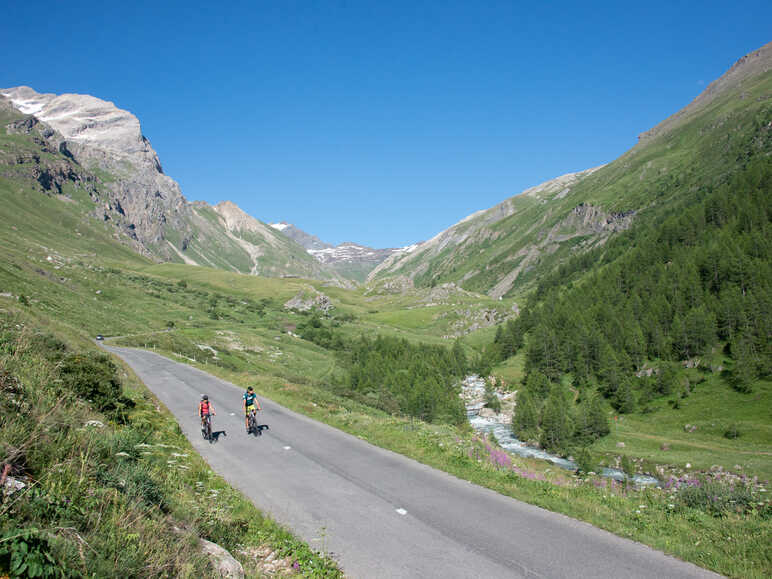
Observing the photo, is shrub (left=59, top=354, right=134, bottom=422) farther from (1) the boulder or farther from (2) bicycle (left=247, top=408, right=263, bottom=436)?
(1) the boulder

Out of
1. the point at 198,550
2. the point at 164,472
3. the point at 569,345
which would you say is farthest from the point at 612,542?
the point at 569,345

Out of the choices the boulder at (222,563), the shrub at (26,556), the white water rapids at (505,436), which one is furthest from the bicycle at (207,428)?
the white water rapids at (505,436)

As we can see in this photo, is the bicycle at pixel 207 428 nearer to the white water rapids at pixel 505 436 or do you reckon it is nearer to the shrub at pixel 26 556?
the shrub at pixel 26 556

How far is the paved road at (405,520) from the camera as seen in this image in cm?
1015

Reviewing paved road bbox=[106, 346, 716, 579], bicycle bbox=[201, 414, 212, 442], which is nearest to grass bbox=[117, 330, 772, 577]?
paved road bbox=[106, 346, 716, 579]

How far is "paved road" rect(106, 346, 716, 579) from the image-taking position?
400 inches

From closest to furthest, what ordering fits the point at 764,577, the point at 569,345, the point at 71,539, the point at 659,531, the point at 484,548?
1. the point at 71,539
2. the point at 764,577
3. the point at 484,548
4. the point at 659,531
5. the point at 569,345

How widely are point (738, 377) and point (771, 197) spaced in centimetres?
8533

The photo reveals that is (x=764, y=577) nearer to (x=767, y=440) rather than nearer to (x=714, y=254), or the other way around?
(x=767, y=440)

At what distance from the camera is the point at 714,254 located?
116 metres

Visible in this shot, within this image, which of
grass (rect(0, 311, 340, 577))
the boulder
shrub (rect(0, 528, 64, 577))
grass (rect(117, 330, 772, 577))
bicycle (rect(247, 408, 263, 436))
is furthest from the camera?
bicycle (rect(247, 408, 263, 436))

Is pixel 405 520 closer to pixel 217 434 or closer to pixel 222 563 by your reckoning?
pixel 222 563

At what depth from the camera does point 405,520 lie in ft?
41.7

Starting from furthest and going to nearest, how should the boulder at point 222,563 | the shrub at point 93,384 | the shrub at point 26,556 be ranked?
the shrub at point 93,384 < the boulder at point 222,563 < the shrub at point 26,556
